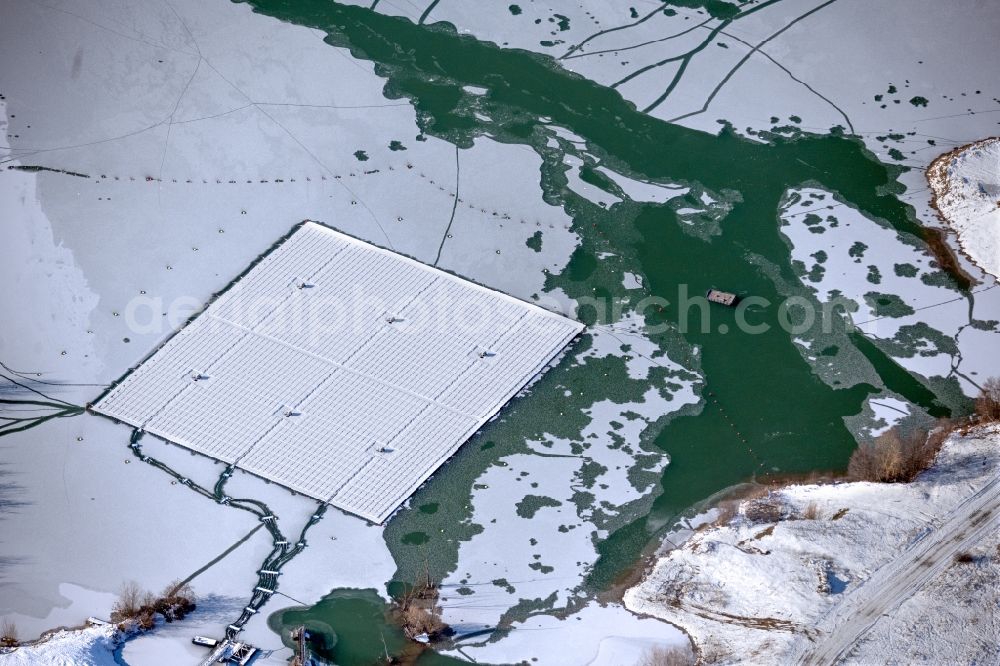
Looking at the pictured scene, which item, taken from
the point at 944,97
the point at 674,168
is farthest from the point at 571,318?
the point at 944,97

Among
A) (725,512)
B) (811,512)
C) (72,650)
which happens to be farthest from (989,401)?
(72,650)

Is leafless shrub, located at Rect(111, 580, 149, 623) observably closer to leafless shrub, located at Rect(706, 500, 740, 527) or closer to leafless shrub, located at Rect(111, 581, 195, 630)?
leafless shrub, located at Rect(111, 581, 195, 630)

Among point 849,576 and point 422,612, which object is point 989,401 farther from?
point 422,612

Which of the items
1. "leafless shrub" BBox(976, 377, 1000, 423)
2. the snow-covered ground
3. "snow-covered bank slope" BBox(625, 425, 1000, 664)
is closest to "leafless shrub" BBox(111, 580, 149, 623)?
the snow-covered ground

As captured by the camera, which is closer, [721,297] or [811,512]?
[811,512]

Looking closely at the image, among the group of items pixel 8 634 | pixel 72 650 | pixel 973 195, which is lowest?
pixel 72 650
